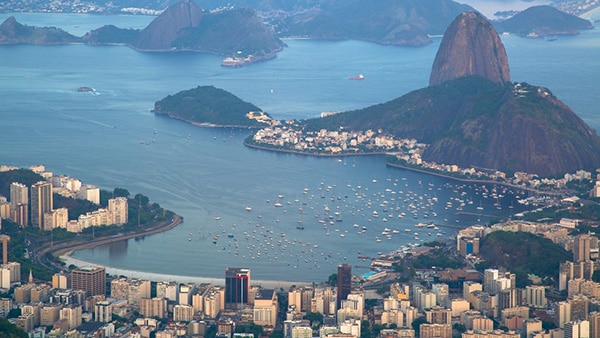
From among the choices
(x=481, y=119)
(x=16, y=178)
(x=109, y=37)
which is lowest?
(x=16, y=178)

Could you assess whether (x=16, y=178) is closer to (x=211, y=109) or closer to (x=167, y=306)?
(x=167, y=306)

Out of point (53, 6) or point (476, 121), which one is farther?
point (53, 6)

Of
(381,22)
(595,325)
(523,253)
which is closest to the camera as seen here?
(595,325)

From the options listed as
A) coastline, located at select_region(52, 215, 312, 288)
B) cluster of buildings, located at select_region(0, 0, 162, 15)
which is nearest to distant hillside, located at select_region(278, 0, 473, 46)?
cluster of buildings, located at select_region(0, 0, 162, 15)

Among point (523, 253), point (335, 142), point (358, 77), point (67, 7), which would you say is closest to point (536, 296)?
point (523, 253)

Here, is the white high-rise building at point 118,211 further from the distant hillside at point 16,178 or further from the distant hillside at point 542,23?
the distant hillside at point 542,23

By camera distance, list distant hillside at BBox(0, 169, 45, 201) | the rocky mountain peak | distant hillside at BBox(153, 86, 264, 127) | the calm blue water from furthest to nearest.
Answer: the rocky mountain peak, distant hillside at BBox(153, 86, 264, 127), distant hillside at BBox(0, 169, 45, 201), the calm blue water

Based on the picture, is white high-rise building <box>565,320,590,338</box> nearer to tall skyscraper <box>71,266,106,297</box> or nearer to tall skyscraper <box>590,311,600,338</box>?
tall skyscraper <box>590,311,600,338</box>
